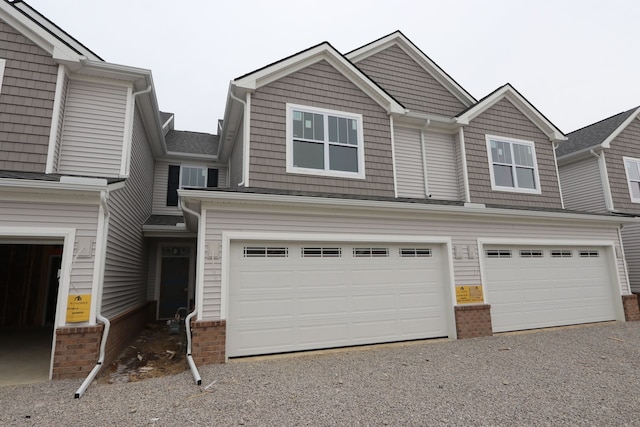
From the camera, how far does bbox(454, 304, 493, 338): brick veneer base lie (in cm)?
769

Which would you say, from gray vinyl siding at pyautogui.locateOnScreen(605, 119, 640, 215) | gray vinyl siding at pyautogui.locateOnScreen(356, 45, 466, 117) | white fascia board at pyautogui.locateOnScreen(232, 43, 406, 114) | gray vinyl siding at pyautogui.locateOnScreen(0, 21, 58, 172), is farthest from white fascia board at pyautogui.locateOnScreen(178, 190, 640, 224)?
gray vinyl siding at pyautogui.locateOnScreen(356, 45, 466, 117)

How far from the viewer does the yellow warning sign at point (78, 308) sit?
5.54 m

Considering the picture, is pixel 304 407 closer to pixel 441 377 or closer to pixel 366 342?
pixel 441 377

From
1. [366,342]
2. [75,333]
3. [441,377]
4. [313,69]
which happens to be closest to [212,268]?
[75,333]

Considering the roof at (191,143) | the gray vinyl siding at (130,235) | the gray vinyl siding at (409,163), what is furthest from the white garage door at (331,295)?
the roof at (191,143)

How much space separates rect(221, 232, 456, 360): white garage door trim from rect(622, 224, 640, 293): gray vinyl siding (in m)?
9.37

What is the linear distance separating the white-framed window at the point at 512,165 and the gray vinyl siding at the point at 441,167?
113 cm

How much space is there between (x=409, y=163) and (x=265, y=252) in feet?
18.5

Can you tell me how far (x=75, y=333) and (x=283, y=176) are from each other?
16.2ft

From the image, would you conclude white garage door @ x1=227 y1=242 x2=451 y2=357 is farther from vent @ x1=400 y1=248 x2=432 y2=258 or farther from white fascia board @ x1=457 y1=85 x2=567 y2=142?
white fascia board @ x1=457 y1=85 x2=567 y2=142

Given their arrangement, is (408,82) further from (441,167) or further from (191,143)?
(191,143)

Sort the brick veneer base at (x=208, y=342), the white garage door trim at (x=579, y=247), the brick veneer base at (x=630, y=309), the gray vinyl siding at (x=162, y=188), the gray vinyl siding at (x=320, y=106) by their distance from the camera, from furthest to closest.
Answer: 1. the gray vinyl siding at (x=162, y=188)
2. the brick veneer base at (x=630, y=309)
3. the white garage door trim at (x=579, y=247)
4. the gray vinyl siding at (x=320, y=106)
5. the brick veneer base at (x=208, y=342)

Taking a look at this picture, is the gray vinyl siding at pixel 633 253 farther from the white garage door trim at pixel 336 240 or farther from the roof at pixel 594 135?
the white garage door trim at pixel 336 240

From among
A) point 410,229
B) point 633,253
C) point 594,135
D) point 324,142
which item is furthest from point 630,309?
point 324,142
